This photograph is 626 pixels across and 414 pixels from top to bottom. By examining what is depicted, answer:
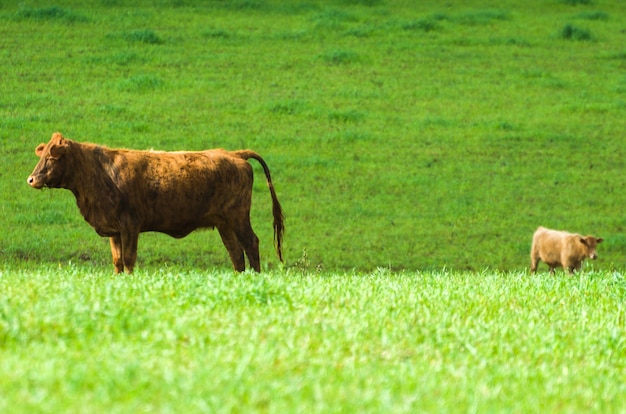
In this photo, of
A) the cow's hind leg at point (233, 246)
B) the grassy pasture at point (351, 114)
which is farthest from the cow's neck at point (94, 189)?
the grassy pasture at point (351, 114)

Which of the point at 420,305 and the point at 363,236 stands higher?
the point at 420,305

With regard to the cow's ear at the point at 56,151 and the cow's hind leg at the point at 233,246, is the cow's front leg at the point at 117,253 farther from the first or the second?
the cow's hind leg at the point at 233,246

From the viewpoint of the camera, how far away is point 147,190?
42.8 feet

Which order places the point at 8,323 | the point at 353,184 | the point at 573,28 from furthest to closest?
the point at 573,28 < the point at 353,184 < the point at 8,323

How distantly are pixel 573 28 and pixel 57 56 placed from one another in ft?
48.4

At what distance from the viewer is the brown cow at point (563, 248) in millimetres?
19203

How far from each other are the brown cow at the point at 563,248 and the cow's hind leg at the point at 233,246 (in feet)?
23.6

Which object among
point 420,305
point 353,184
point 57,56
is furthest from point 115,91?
point 420,305

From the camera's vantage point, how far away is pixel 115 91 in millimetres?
27828

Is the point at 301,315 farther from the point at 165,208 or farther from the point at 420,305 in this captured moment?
the point at 165,208

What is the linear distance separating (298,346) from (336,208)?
50.7 ft

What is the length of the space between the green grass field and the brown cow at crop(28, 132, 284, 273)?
102cm

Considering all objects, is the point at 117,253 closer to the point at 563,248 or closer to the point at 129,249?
the point at 129,249

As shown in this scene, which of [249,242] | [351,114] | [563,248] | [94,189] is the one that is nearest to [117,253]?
[94,189]
